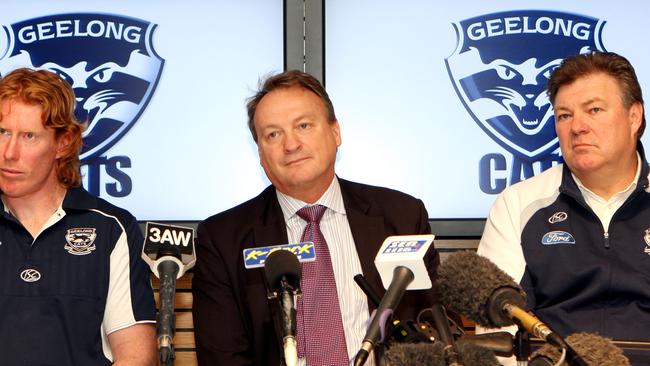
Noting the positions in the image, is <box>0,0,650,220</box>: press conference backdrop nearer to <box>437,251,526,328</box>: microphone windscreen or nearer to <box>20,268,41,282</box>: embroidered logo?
<box>20,268,41,282</box>: embroidered logo

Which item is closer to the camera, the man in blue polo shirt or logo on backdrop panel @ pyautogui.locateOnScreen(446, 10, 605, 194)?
the man in blue polo shirt

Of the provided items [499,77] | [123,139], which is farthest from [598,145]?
[123,139]

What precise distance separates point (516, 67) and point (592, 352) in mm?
2572

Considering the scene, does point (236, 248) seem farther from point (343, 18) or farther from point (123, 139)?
point (343, 18)

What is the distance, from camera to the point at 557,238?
3611 millimetres

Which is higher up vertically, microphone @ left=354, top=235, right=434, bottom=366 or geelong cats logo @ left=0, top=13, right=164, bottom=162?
geelong cats logo @ left=0, top=13, right=164, bottom=162

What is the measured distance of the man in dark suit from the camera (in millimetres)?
3482

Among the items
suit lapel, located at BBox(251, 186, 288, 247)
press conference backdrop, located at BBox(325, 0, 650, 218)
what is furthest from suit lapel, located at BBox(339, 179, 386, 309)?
press conference backdrop, located at BBox(325, 0, 650, 218)

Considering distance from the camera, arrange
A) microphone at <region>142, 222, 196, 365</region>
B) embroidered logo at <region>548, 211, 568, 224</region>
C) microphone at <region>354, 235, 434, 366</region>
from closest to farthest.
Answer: microphone at <region>354, 235, 434, 366</region> → microphone at <region>142, 222, 196, 365</region> → embroidered logo at <region>548, 211, 568, 224</region>

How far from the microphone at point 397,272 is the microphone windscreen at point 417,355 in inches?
2.3

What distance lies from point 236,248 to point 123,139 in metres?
1.17

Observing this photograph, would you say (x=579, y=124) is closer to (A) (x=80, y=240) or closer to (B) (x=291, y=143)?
(B) (x=291, y=143)

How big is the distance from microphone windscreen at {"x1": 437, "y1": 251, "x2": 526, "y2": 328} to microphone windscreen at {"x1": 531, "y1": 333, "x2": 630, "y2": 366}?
0.13 meters

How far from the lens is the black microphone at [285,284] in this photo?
2205 millimetres
